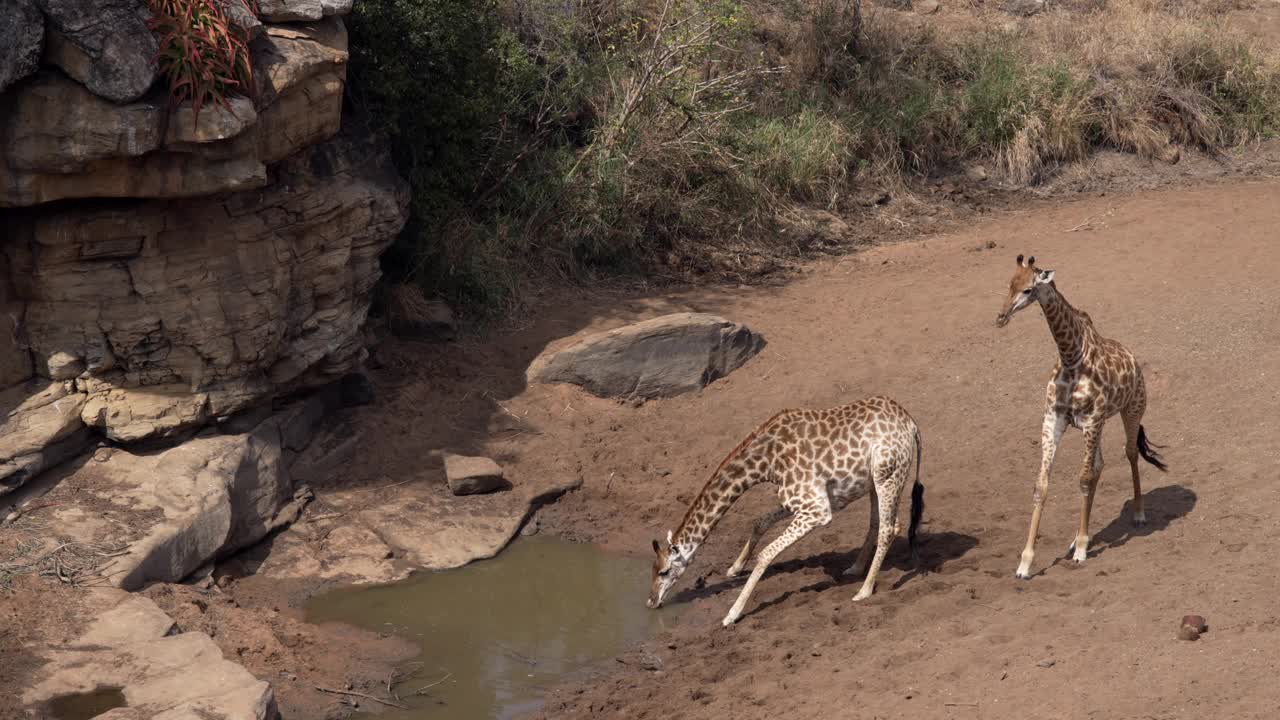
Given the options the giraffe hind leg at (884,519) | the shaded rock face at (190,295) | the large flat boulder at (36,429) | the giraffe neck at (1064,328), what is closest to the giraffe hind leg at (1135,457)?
the giraffe neck at (1064,328)

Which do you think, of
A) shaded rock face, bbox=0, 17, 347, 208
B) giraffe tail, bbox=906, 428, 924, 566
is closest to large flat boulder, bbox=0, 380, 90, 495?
shaded rock face, bbox=0, 17, 347, 208

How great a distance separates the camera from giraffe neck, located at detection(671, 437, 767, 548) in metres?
8.89

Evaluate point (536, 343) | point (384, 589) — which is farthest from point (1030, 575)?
point (536, 343)

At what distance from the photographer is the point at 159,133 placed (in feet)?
28.0

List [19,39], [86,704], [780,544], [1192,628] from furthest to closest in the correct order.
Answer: [780,544], [19,39], [86,704], [1192,628]

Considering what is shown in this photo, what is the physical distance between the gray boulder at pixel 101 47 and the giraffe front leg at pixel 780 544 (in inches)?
210

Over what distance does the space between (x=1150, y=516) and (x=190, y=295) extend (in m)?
7.31

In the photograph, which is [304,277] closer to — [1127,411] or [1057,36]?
[1127,411]

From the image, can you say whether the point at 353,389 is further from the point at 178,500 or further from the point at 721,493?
the point at 721,493

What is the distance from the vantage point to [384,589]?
30.4 ft

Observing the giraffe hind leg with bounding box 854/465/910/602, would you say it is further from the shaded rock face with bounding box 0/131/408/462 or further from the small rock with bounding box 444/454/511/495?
the shaded rock face with bounding box 0/131/408/462

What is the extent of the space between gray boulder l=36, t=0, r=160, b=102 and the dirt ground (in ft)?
12.6

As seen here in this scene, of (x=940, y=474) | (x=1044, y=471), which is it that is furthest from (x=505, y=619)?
(x=1044, y=471)

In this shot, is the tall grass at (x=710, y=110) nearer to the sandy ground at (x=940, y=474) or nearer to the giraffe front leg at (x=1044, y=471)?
the sandy ground at (x=940, y=474)
